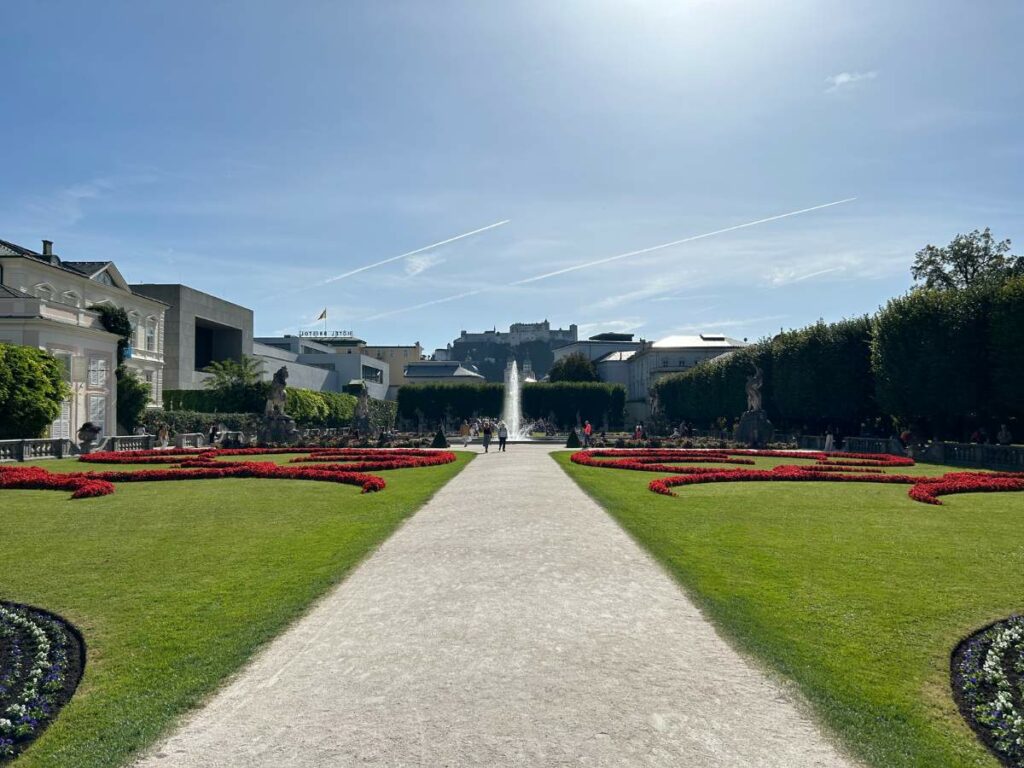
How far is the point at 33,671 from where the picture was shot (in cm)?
645

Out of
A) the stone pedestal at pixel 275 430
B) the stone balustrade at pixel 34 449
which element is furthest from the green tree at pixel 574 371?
the stone balustrade at pixel 34 449

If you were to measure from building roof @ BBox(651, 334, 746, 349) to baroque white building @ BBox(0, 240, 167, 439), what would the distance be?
258 feet

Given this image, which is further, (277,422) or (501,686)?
(277,422)

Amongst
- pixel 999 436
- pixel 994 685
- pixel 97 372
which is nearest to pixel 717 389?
pixel 999 436

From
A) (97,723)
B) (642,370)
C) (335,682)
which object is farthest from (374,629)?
(642,370)

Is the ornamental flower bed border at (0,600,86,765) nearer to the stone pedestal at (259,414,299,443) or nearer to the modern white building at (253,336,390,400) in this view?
the stone pedestal at (259,414,299,443)

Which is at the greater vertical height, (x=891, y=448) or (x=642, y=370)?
(x=642, y=370)

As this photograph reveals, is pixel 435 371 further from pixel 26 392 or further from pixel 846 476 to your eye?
pixel 846 476

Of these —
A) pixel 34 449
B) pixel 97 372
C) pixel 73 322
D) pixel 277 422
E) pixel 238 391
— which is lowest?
pixel 34 449

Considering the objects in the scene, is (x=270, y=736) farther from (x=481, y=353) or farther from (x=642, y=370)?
(x=481, y=353)

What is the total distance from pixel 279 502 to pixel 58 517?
4.31 meters

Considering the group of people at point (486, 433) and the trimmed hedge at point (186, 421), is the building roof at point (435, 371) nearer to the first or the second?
the group of people at point (486, 433)

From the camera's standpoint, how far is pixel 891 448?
39031mm

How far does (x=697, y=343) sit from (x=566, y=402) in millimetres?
40909
